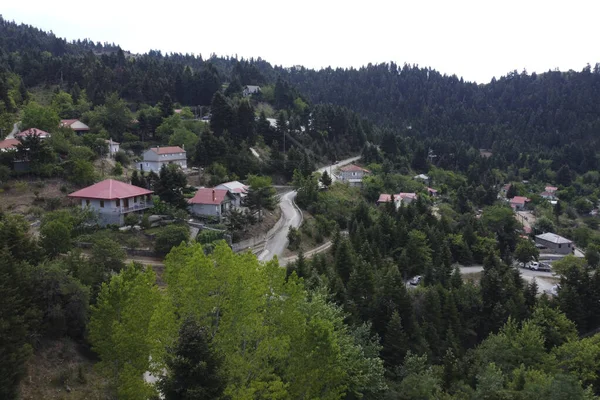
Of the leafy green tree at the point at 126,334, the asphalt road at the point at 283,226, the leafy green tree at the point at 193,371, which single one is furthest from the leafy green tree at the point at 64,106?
the leafy green tree at the point at 193,371

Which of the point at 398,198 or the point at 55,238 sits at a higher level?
the point at 55,238

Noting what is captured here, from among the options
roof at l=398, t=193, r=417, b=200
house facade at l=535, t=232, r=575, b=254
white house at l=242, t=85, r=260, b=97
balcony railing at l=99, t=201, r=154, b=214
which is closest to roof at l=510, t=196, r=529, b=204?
house facade at l=535, t=232, r=575, b=254

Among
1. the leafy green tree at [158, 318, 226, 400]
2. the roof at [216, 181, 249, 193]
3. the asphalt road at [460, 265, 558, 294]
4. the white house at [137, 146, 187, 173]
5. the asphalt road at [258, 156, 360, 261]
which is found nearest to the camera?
the leafy green tree at [158, 318, 226, 400]

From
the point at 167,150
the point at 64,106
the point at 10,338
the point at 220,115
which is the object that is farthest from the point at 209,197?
the point at 64,106

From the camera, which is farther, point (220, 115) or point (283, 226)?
point (220, 115)

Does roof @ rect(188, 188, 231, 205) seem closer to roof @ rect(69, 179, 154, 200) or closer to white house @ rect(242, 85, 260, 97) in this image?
roof @ rect(69, 179, 154, 200)

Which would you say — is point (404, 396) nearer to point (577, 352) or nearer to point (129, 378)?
point (129, 378)

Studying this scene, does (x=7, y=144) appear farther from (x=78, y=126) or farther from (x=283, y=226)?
(x=283, y=226)
